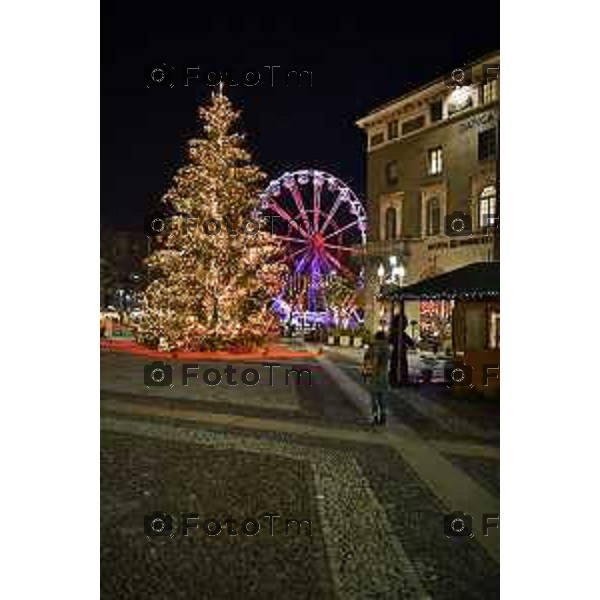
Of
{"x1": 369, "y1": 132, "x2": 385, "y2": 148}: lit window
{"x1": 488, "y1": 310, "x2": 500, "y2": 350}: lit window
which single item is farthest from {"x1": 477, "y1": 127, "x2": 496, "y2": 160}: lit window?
{"x1": 488, "y1": 310, "x2": 500, "y2": 350}: lit window

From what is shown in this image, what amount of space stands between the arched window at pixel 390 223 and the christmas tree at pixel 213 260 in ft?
42.7

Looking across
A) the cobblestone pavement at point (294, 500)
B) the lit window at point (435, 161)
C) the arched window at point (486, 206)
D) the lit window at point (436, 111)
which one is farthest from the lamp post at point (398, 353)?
the lit window at point (436, 111)

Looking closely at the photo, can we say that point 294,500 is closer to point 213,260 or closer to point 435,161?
point 213,260

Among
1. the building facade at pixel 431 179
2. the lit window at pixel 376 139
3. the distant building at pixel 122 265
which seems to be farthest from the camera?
the distant building at pixel 122 265

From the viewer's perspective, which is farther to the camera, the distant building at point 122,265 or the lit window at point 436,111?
the distant building at point 122,265

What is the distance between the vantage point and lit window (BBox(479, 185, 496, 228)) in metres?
31.6

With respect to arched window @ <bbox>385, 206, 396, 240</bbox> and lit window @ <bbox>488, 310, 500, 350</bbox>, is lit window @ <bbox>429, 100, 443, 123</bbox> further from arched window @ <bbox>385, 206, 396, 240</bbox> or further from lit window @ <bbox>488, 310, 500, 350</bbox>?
lit window @ <bbox>488, 310, 500, 350</bbox>

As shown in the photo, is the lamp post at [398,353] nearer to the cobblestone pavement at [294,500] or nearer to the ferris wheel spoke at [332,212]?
the cobblestone pavement at [294,500]

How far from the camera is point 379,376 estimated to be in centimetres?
1141

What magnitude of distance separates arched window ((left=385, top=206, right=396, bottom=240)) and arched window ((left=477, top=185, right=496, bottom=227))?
6404 millimetres

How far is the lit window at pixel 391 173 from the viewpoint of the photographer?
126ft

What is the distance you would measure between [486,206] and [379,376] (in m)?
22.5
